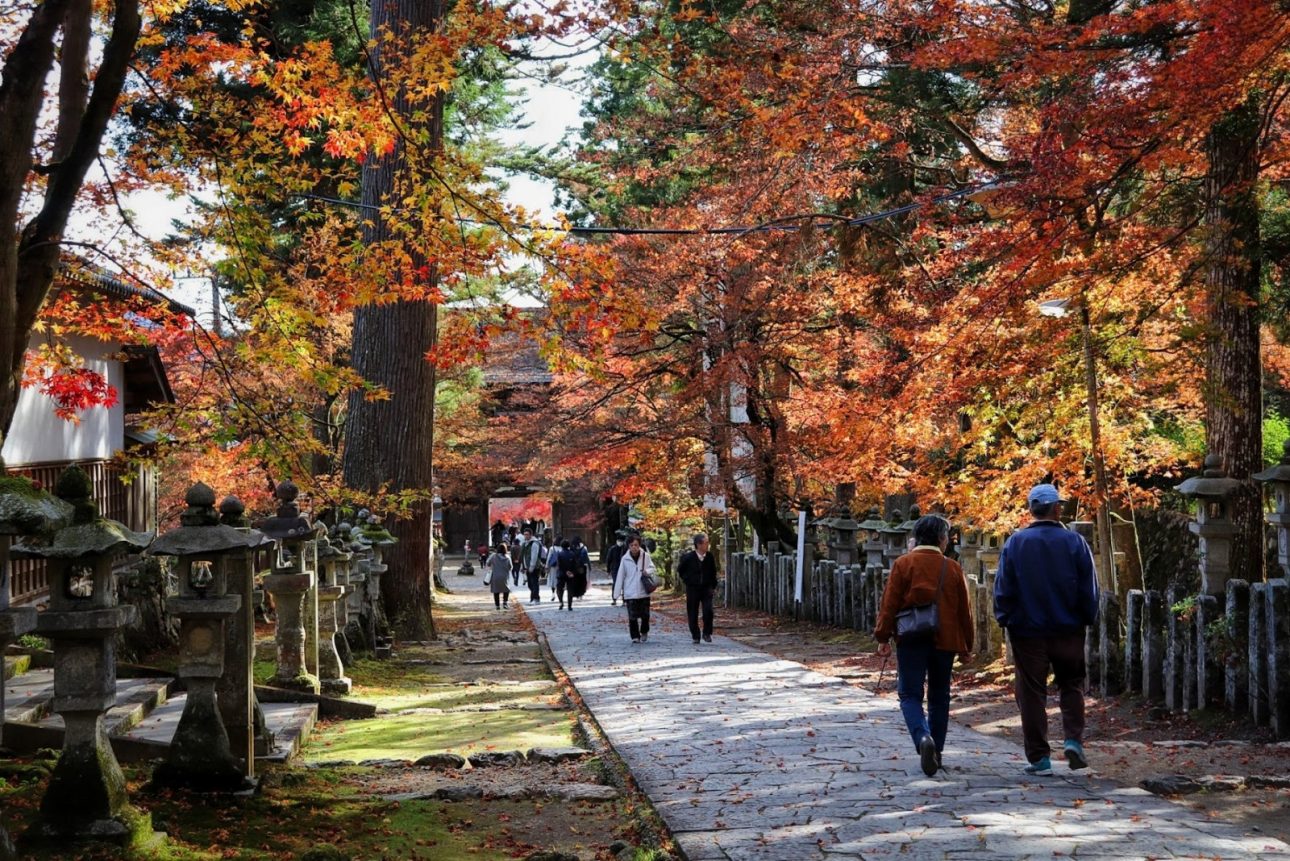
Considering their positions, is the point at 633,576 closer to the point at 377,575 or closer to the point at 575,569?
the point at 377,575

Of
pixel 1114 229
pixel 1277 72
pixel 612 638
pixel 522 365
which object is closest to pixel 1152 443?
pixel 1114 229

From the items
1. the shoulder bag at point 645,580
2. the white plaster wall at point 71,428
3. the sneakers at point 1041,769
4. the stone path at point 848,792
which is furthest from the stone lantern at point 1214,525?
the white plaster wall at point 71,428

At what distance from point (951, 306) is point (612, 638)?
868 centimetres

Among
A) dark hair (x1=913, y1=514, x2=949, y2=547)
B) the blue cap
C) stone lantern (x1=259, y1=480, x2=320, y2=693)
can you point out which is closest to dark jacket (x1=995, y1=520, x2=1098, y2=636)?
the blue cap

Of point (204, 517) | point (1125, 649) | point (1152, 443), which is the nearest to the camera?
point (204, 517)

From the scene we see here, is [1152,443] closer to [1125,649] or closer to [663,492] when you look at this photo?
[1125,649]

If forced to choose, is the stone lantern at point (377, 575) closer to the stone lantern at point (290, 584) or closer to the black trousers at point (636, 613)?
the black trousers at point (636, 613)

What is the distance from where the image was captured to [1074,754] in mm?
7793

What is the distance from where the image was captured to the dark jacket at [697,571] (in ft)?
59.5

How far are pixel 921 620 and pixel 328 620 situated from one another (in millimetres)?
7092

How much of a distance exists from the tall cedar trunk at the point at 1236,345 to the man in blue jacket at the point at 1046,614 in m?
4.20

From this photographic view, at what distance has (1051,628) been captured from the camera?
7758 mm

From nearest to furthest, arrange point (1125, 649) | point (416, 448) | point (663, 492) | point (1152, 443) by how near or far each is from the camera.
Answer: point (1125, 649), point (1152, 443), point (416, 448), point (663, 492)

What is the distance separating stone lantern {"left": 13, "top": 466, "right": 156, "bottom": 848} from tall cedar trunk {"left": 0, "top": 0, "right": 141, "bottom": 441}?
2.52ft
